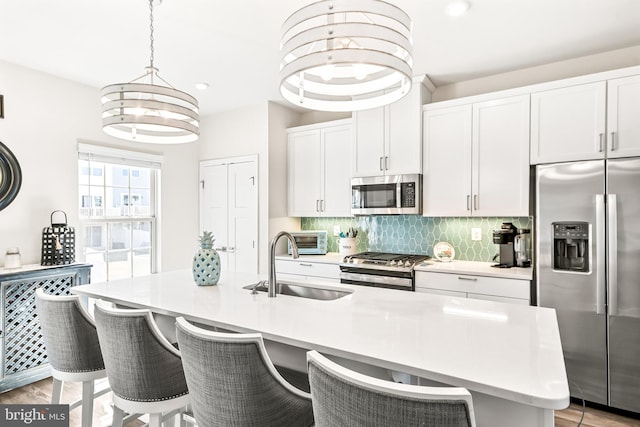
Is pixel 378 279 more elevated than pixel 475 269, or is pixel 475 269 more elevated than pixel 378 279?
pixel 475 269

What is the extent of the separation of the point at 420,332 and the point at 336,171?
9.24 ft

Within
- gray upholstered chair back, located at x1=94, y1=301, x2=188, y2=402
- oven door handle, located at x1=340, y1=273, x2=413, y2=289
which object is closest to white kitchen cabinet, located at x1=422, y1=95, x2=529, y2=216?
oven door handle, located at x1=340, y1=273, x2=413, y2=289

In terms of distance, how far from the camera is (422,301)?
1891mm

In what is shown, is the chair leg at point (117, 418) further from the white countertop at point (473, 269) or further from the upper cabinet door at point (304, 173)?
the upper cabinet door at point (304, 173)

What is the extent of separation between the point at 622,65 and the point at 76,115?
475 centimetres

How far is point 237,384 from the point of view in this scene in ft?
3.97

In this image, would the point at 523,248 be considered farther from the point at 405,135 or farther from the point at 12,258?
the point at 12,258

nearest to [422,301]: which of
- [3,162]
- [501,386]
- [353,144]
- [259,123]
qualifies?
[501,386]

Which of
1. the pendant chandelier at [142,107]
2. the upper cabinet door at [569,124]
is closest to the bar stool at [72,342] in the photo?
the pendant chandelier at [142,107]

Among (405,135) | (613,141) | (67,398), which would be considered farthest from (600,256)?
(67,398)

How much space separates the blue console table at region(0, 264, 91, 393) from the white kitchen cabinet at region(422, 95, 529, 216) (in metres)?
3.28

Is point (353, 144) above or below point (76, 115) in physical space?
below

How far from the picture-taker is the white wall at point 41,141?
3117mm

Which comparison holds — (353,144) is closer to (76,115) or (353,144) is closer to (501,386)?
(76,115)
